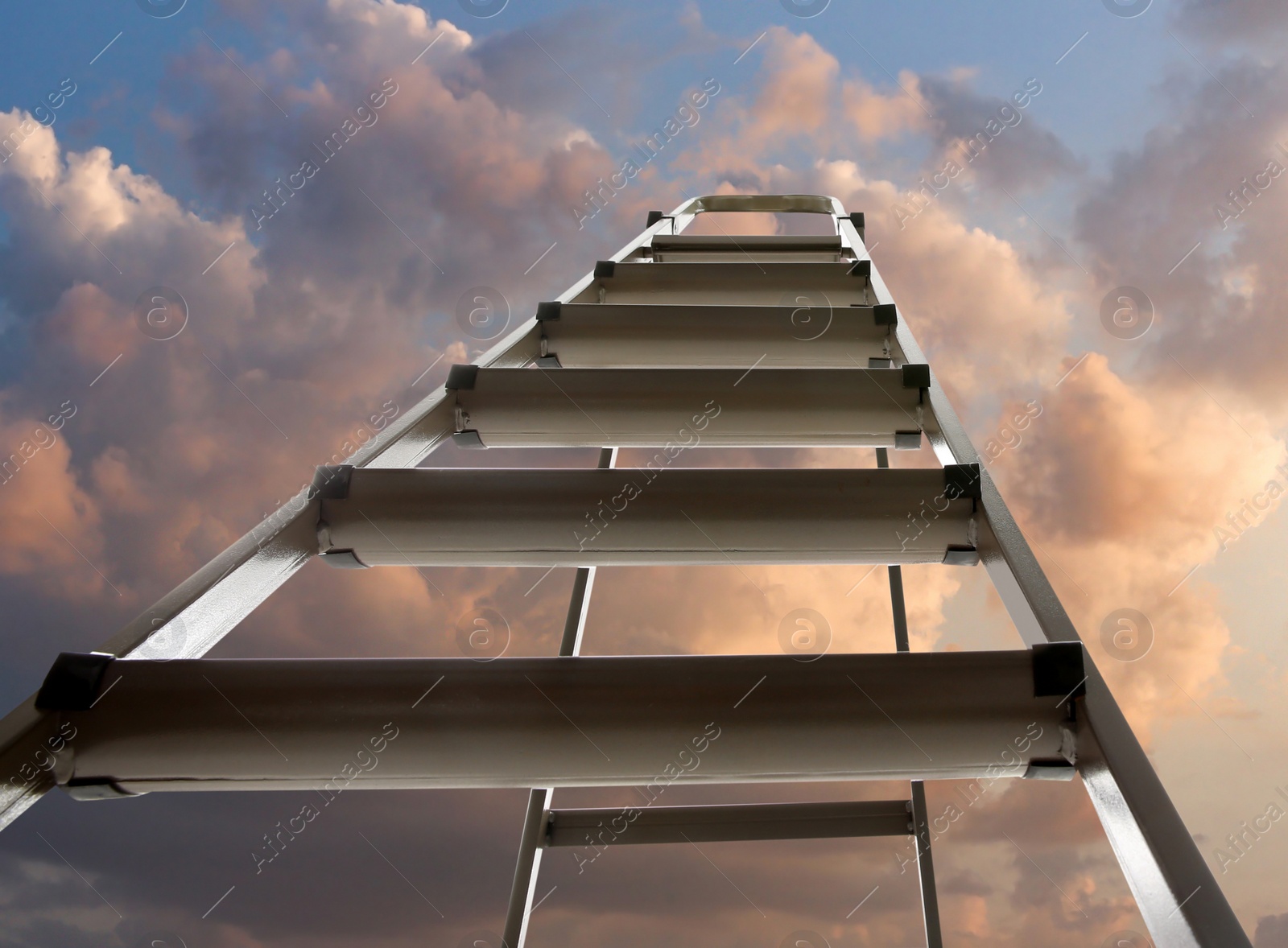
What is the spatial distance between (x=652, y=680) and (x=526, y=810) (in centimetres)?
73

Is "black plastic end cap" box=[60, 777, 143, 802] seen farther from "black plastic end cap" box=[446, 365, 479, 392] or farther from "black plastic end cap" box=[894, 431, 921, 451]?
"black plastic end cap" box=[894, 431, 921, 451]

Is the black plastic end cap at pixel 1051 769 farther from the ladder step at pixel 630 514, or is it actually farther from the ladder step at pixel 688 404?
the ladder step at pixel 688 404

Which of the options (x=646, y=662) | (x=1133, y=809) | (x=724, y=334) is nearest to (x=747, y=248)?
(x=724, y=334)

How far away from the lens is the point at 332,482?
1062mm

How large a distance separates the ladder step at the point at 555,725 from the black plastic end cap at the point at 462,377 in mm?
676

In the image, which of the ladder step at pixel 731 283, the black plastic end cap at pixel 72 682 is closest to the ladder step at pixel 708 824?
the black plastic end cap at pixel 72 682

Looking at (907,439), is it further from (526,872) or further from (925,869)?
(526,872)

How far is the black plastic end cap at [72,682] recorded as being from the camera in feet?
2.41

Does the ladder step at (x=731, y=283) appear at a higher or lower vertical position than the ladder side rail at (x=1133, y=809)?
higher

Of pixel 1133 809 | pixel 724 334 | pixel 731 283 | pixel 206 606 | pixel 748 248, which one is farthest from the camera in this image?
pixel 748 248

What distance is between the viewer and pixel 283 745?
750 mm

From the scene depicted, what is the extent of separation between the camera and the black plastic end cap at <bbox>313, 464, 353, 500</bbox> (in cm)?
106

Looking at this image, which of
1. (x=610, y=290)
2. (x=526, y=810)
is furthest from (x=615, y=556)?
(x=610, y=290)

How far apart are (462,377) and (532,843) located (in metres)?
0.75
